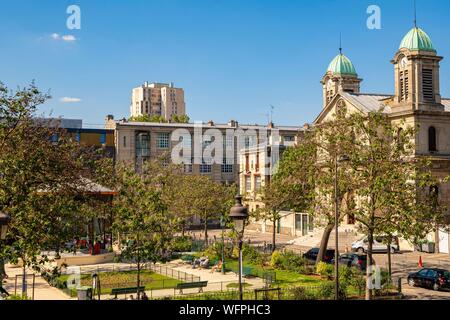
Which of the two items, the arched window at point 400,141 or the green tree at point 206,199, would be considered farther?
the green tree at point 206,199

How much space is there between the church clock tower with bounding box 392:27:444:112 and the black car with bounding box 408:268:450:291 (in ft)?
89.7

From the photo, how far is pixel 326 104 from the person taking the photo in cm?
7288

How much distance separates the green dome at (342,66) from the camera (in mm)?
72750

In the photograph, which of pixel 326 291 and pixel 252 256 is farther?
pixel 252 256

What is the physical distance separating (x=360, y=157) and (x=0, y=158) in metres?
17.6

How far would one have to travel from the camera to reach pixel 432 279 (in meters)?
31.8

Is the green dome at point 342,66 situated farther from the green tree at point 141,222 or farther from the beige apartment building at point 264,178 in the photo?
the green tree at point 141,222

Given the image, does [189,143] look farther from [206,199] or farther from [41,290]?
[41,290]

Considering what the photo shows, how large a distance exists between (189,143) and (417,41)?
4859cm

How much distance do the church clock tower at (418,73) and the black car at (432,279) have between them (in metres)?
27.3

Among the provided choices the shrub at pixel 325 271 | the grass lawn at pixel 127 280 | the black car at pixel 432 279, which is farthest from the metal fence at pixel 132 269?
the black car at pixel 432 279

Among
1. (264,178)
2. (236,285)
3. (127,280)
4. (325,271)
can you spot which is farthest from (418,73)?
(127,280)
